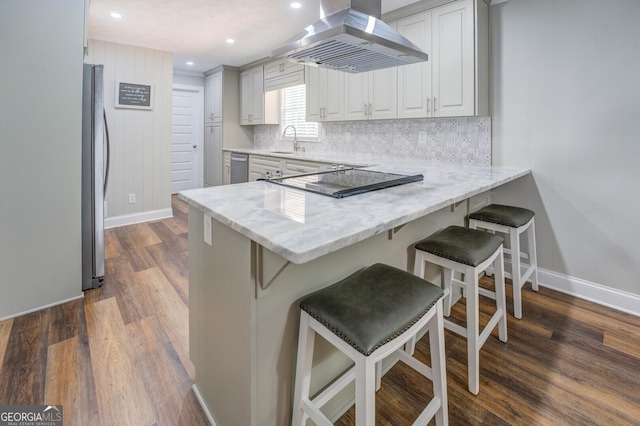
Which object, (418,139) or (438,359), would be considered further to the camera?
(418,139)

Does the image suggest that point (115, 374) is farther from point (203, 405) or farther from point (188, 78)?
point (188, 78)

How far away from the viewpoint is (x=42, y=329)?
2.03 metres

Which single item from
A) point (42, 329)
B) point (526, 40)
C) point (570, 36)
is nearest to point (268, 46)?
point (526, 40)

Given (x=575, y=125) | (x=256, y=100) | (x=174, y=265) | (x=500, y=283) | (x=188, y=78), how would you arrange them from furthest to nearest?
A: 1. (x=188, y=78)
2. (x=256, y=100)
3. (x=174, y=265)
4. (x=575, y=125)
5. (x=500, y=283)

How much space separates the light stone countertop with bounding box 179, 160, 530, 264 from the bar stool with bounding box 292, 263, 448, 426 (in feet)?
0.84

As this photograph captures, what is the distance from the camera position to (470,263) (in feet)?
5.05

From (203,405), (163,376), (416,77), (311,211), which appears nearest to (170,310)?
(163,376)

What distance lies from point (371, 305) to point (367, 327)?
10cm

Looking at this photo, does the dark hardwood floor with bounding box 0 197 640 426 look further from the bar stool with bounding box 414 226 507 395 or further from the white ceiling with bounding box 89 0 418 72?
the white ceiling with bounding box 89 0 418 72

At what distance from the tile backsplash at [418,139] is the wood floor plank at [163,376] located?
8.98ft

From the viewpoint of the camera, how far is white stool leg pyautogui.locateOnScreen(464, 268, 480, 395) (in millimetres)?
1542

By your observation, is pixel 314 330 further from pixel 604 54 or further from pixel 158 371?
pixel 604 54

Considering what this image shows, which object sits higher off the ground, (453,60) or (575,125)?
(453,60)

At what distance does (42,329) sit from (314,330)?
6.43 feet
